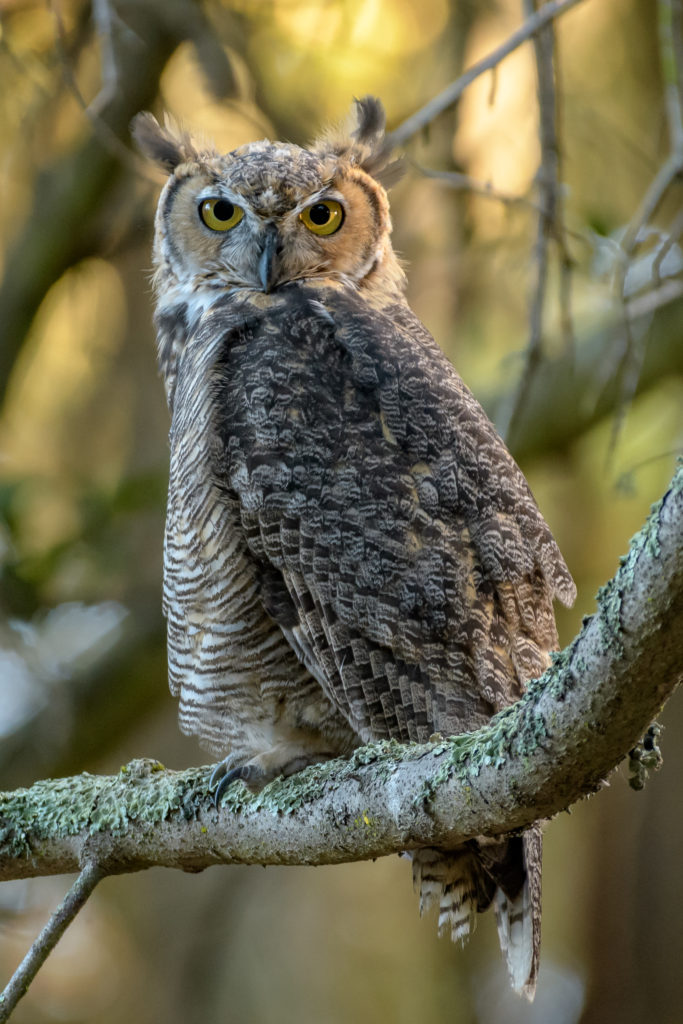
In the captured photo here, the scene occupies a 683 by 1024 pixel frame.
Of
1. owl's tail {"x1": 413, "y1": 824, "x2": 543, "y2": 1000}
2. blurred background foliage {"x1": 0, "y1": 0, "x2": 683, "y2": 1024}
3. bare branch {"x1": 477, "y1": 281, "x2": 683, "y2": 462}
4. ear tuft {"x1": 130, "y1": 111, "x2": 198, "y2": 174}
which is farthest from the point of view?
bare branch {"x1": 477, "y1": 281, "x2": 683, "y2": 462}

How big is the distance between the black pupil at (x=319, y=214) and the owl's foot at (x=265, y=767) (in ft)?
4.96

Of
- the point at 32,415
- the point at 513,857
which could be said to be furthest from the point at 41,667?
the point at 513,857

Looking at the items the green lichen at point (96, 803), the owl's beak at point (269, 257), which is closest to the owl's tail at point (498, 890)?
the green lichen at point (96, 803)

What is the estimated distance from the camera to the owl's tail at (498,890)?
2459 millimetres

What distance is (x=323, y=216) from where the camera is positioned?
3232 mm

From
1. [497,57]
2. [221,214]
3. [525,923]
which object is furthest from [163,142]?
[525,923]

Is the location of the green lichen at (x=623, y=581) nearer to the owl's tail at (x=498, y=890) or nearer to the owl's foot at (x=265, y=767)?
the owl's tail at (x=498, y=890)

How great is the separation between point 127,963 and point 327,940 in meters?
1.17

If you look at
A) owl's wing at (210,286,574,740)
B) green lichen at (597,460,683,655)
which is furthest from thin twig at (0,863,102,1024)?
green lichen at (597,460,683,655)

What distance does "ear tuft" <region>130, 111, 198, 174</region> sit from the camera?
3531 millimetres

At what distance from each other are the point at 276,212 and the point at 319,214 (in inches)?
6.2

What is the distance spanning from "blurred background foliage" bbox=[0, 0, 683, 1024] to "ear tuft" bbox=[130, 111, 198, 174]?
182 millimetres

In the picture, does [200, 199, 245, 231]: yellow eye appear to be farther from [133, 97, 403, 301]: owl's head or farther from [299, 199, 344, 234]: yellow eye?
[299, 199, 344, 234]: yellow eye

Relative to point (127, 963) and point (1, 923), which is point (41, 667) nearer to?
point (1, 923)
